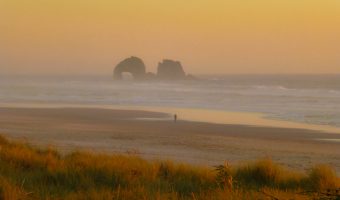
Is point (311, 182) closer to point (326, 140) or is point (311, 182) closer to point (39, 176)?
point (39, 176)

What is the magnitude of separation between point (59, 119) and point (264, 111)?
45.8 ft

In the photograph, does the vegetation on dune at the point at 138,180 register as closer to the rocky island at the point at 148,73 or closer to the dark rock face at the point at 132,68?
the rocky island at the point at 148,73

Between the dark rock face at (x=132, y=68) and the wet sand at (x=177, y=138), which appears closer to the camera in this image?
the wet sand at (x=177, y=138)

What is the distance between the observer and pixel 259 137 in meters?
22.4

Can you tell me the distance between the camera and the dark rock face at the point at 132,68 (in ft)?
543

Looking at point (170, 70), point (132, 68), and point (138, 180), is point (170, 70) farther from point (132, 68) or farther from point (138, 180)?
point (138, 180)

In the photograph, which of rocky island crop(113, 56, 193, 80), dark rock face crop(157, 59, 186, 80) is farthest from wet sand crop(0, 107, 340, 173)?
dark rock face crop(157, 59, 186, 80)

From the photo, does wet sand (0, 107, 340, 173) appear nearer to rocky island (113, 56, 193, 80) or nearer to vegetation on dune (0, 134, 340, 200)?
vegetation on dune (0, 134, 340, 200)

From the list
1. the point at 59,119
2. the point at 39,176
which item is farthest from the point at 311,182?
the point at 59,119

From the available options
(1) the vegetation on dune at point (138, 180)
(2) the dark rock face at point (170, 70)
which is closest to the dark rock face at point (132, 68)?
(2) the dark rock face at point (170, 70)

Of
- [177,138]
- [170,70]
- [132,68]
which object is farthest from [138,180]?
[170,70]

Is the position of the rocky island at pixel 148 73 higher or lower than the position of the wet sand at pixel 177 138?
higher

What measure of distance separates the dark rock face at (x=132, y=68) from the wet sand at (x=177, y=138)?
438 feet

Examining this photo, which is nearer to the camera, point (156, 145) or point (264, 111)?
point (156, 145)
